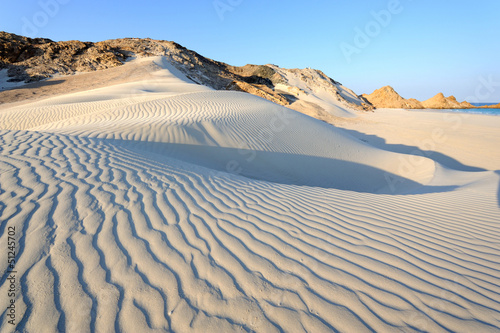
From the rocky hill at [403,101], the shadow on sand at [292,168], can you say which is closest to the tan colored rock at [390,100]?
the rocky hill at [403,101]

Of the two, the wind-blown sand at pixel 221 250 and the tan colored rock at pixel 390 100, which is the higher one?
the tan colored rock at pixel 390 100

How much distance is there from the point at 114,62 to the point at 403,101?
157ft

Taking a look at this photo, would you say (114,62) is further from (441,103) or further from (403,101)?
(441,103)

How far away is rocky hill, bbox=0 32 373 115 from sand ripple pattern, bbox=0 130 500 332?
21.6m

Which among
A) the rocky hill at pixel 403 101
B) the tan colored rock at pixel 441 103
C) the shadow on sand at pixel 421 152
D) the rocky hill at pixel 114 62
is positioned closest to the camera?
the shadow on sand at pixel 421 152

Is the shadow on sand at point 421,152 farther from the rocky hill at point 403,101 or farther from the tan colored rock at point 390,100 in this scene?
the rocky hill at point 403,101

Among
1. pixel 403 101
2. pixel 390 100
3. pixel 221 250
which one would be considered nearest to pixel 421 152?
pixel 221 250

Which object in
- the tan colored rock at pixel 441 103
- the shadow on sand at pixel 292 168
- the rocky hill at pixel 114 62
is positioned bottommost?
the shadow on sand at pixel 292 168

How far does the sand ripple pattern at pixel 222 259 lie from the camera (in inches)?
63.2

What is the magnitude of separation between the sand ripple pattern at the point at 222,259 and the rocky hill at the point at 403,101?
161ft

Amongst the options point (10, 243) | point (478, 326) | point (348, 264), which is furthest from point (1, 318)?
point (478, 326)

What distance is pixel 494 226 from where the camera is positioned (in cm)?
327

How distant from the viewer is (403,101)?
45000 millimetres

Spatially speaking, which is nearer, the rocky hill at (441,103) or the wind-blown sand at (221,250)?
the wind-blown sand at (221,250)
